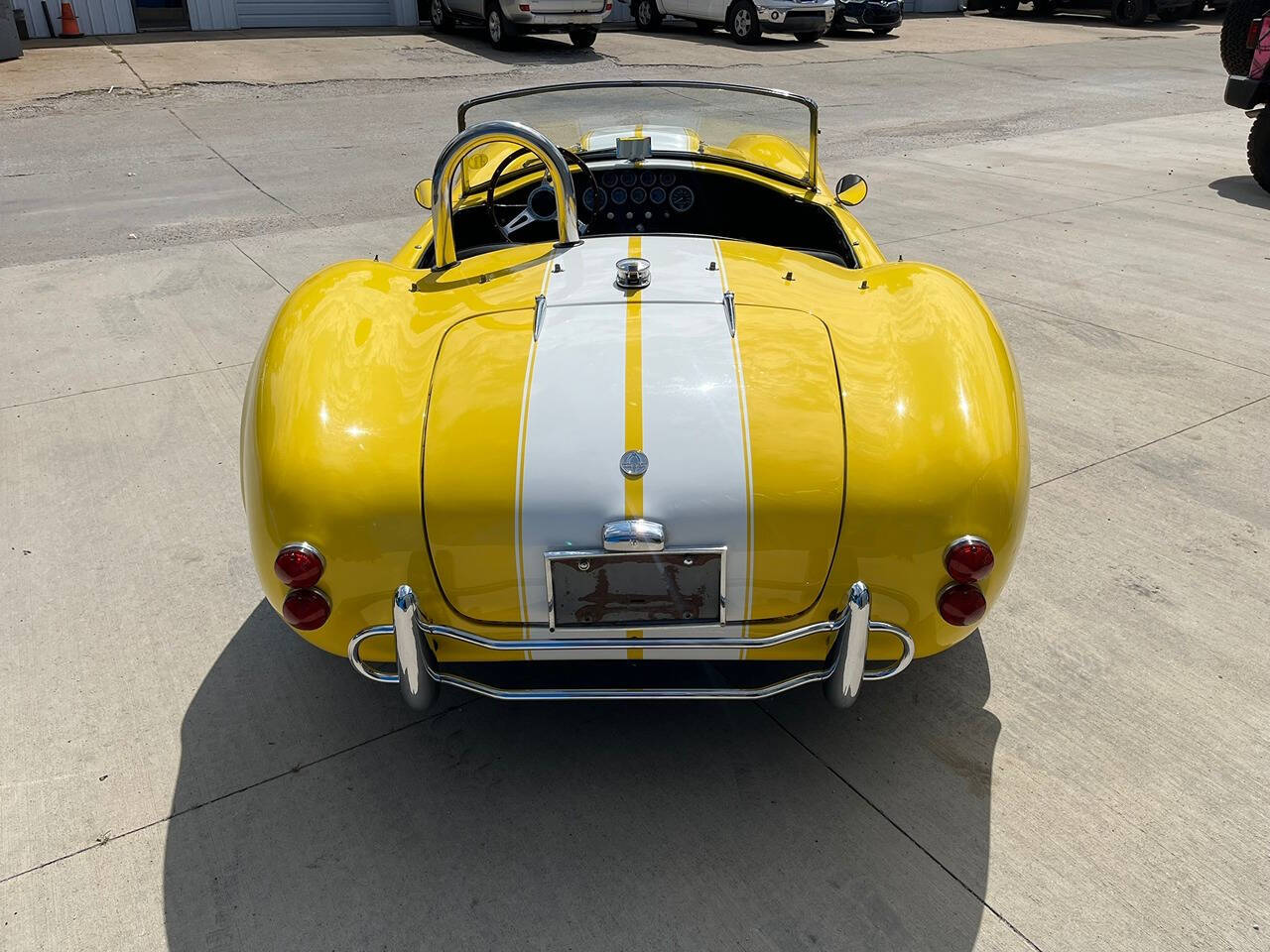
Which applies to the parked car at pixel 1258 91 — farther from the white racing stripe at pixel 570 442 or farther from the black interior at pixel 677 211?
the white racing stripe at pixel 570 442

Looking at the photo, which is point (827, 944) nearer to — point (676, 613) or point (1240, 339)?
point (676, 613)

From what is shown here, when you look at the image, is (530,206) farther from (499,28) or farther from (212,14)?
(212,14)

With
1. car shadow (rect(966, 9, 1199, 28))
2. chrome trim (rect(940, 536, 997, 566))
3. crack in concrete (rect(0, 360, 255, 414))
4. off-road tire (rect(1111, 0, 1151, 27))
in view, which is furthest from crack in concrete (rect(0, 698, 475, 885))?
off-road tire (rect(1111, 0, 1151, 27))

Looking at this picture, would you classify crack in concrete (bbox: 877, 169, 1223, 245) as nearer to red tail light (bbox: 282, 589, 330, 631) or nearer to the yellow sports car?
the yellow sports car

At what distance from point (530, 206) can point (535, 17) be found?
40.7 feet

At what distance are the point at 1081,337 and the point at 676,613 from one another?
3971 mm

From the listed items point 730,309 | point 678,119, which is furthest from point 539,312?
point 678,119

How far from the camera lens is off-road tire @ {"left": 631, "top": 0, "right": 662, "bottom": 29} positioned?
58.6 feet

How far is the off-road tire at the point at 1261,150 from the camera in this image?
8.12m

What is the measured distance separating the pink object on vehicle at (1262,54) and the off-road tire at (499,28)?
10.1 meters

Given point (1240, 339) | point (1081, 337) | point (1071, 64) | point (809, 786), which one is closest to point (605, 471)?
point (809, 786)

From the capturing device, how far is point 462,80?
42.8ft

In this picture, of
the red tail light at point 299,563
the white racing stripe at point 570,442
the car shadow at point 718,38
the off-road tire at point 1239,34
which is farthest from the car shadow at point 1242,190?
the car shadow at point 718,38

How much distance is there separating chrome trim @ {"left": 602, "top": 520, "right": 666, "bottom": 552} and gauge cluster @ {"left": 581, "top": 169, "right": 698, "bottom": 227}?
1914mm
